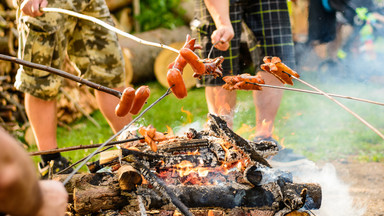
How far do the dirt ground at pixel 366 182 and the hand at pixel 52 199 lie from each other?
2386 millimetres

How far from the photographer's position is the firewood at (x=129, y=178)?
211 centimetres

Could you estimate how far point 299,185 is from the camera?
2230mm

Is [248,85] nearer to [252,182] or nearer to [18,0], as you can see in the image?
[252,182]

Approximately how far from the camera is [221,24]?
3.11m

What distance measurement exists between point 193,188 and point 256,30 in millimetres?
2001

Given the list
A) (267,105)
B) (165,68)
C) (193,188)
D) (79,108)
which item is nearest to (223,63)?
(267,105)

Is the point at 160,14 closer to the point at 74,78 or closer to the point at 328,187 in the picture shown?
the point at 328,187

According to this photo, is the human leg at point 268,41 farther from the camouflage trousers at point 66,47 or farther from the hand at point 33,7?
the hand at point 33,7

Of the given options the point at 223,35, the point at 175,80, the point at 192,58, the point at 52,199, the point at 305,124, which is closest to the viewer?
the point at 52,199

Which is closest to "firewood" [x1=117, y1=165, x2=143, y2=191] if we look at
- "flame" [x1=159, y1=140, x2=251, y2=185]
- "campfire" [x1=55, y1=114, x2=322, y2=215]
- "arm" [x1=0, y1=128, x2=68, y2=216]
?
"campfire" [x1=55, y1=114, x2=322, y2=215]

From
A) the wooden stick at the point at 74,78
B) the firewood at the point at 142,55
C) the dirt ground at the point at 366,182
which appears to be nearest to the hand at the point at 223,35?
the wooden stick at the point at 74,78

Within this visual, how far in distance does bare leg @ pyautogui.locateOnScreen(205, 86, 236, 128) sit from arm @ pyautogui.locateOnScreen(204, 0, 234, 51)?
66 cm

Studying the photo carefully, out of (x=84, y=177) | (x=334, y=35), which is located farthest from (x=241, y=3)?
(x=334, y=35)

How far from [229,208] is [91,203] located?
762 mm
